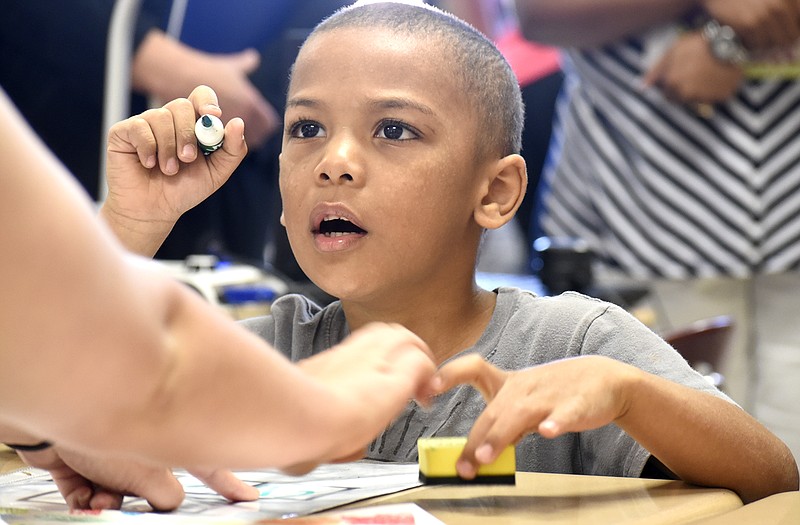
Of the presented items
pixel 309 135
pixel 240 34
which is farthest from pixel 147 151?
pixel 240 34

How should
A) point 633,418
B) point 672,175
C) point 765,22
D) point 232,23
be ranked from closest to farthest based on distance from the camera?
1. point 633,418
2. point 765,22
3. point 672,175
4. point 232,23

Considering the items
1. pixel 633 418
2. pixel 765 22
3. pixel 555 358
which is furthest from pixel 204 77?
pixel 633 418

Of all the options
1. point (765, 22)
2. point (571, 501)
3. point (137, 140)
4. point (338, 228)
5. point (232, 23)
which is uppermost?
point (232, 23)

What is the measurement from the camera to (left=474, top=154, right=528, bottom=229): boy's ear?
129cm

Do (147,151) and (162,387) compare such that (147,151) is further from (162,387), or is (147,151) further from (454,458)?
(162,387)

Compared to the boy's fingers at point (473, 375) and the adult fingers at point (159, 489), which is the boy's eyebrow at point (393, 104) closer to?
the boy's fingers at point (473, 375)

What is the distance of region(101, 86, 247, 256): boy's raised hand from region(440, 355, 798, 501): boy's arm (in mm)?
496

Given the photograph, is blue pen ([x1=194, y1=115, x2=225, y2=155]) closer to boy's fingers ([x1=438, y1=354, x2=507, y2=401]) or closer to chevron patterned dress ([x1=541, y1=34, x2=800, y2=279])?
boy's fingers ([x1=438, y1=354, x2=507, y2=401])

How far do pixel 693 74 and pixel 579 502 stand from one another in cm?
144

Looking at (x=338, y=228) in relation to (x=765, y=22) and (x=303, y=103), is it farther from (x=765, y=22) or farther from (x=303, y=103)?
(x=765, y=22)

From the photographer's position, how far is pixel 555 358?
1.15 meters

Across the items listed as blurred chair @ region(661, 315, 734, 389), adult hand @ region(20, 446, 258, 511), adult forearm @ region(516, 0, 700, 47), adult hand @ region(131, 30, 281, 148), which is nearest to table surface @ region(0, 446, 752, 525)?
adult hand @ region(20, 446, 258, 511)

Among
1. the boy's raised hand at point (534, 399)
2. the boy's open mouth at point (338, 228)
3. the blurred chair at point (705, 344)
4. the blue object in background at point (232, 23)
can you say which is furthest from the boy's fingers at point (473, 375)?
the blue object in background at point (232, 23)

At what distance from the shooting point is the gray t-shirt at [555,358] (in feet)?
3.47
